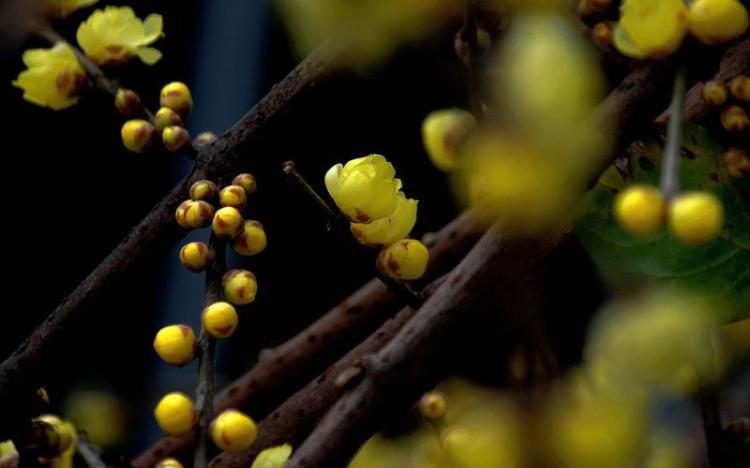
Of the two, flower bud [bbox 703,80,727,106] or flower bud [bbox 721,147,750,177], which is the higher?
flower bud [bbox 703,80,727,106]

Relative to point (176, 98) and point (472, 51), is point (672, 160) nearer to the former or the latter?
point (472, 51)

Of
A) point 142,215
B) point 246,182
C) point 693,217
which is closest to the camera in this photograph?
point 693,217

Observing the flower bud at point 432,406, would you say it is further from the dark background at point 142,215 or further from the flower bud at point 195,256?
the dark background at point 142,215

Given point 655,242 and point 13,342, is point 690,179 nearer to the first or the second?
point 655,242

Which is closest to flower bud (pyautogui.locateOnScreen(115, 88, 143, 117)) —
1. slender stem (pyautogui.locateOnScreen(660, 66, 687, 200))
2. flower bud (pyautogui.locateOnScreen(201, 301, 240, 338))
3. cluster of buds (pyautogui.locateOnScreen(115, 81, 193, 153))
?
cluster of buds (pyautogui.locateOnScreen(115, 81, 193, 153))

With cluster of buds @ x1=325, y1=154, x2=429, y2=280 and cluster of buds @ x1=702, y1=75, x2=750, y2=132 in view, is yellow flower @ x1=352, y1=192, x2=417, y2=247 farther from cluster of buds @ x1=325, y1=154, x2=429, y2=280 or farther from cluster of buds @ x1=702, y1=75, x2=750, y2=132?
cluster of buds @ x1=702, y1=75, x2=750, y2=132

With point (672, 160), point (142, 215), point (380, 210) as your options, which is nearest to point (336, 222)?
point (380, 210)
